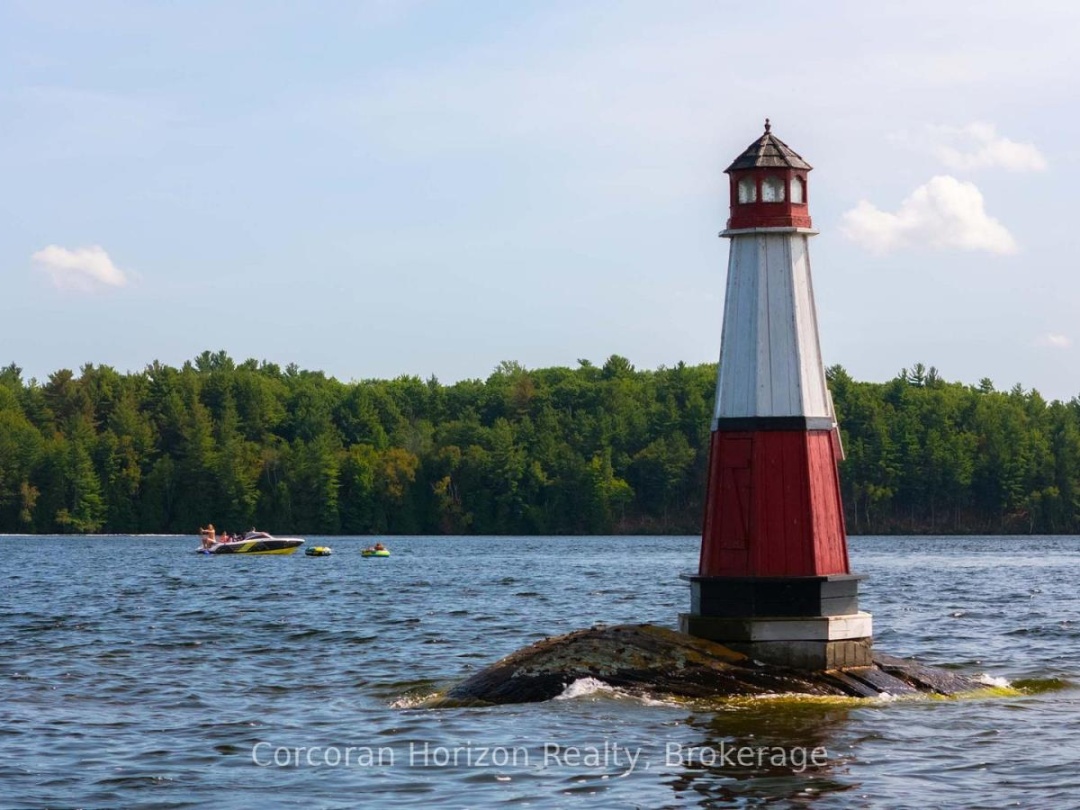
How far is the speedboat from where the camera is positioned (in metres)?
105

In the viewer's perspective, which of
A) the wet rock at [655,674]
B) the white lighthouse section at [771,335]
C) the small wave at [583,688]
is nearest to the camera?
the wet rock at [655,674]

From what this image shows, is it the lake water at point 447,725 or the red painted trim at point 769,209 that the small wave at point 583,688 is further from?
the red painted trim at point 769,209

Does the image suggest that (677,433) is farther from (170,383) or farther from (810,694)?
(810,694)

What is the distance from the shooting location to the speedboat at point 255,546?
10462 centimetres

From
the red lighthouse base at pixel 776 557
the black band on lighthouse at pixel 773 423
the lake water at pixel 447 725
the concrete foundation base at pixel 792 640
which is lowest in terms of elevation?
the lake water at pixel 447 725

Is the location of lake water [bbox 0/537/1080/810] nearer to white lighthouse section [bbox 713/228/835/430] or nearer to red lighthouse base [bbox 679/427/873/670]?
red lighthouse base [bbox 679/427/873/670]

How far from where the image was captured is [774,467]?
2325 centimetres

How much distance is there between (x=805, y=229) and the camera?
23.6 m

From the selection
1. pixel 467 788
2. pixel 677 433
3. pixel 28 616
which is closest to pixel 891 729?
pixel 467 788

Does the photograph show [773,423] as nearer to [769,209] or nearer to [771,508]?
[771,508]

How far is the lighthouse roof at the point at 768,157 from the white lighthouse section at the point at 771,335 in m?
1.08

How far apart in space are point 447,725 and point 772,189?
912 centimetres

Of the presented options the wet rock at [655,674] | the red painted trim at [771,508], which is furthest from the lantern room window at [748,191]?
the wet rock at [655,674]

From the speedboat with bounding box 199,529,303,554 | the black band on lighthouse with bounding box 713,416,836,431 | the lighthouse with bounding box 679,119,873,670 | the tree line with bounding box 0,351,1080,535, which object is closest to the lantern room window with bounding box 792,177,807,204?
the lighthouse with bounding box 679,119,873,670
